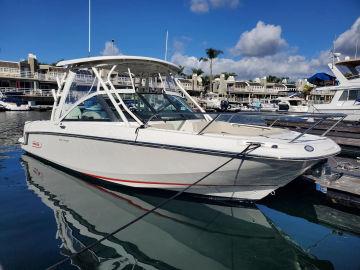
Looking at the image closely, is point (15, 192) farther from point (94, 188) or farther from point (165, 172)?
point (165, 172)

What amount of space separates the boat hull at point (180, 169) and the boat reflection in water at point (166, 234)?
37cm

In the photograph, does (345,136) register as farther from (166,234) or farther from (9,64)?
(9,64)

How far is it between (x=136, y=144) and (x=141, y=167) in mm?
444

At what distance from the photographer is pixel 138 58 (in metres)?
6.98

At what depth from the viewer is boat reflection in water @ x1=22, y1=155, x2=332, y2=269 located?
4328 millimetres

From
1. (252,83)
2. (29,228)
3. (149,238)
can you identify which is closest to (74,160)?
(29,228)

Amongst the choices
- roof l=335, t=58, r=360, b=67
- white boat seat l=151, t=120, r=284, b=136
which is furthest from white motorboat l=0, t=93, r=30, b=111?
white boat seat l=151, t=120, r=284, b=136

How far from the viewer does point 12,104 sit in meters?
42.4

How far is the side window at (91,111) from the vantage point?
6.93 metres

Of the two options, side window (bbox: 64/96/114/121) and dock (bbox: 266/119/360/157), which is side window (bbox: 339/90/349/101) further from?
side window (bbox: 64/96/114/121)

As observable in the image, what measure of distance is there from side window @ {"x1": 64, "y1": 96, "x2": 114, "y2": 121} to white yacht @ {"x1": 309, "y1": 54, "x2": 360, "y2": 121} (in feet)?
45.7

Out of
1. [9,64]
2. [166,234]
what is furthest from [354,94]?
[9,64]

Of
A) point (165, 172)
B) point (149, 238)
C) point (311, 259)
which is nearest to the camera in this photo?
point (311, 259)

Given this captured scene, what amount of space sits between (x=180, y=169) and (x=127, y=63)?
283 centimetres
